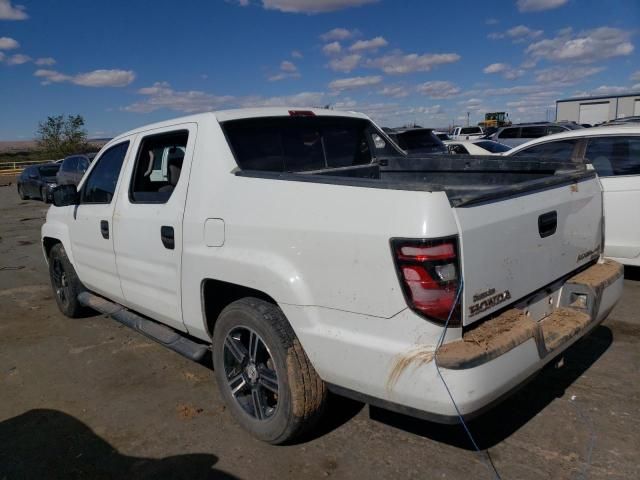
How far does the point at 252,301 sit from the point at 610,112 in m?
50.5

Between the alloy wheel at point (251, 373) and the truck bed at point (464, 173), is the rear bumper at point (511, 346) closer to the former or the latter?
the truck bed at point (464, 173)

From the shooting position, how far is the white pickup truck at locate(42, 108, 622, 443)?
236 centimetres

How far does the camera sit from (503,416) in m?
3.38

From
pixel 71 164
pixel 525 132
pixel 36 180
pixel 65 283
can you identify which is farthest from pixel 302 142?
pixel 525 132

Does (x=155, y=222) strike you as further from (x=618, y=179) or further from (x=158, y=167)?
(x=618, y=179)

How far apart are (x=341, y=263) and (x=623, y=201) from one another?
4.64m

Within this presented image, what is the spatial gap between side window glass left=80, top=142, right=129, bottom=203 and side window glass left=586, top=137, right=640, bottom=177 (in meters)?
5.06

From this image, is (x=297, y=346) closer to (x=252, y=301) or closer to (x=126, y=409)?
(x=252, y=301)

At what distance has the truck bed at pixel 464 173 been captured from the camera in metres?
2.79

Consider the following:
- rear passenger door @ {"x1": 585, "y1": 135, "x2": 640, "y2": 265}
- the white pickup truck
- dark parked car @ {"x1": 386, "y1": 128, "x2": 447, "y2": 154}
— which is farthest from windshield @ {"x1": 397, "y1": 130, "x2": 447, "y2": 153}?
the white pickup truck

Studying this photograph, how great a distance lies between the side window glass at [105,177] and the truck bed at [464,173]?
173 centimetres

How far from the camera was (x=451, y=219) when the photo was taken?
7.61 ft

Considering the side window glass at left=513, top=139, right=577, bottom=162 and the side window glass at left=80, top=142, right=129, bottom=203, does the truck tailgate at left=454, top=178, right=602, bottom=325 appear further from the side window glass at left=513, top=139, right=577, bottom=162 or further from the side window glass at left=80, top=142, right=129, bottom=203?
the side window glass at left=513, top=139, right=577, bottom=162

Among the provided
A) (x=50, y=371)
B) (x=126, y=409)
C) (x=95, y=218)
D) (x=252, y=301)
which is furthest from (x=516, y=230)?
(x=50, y=371)
